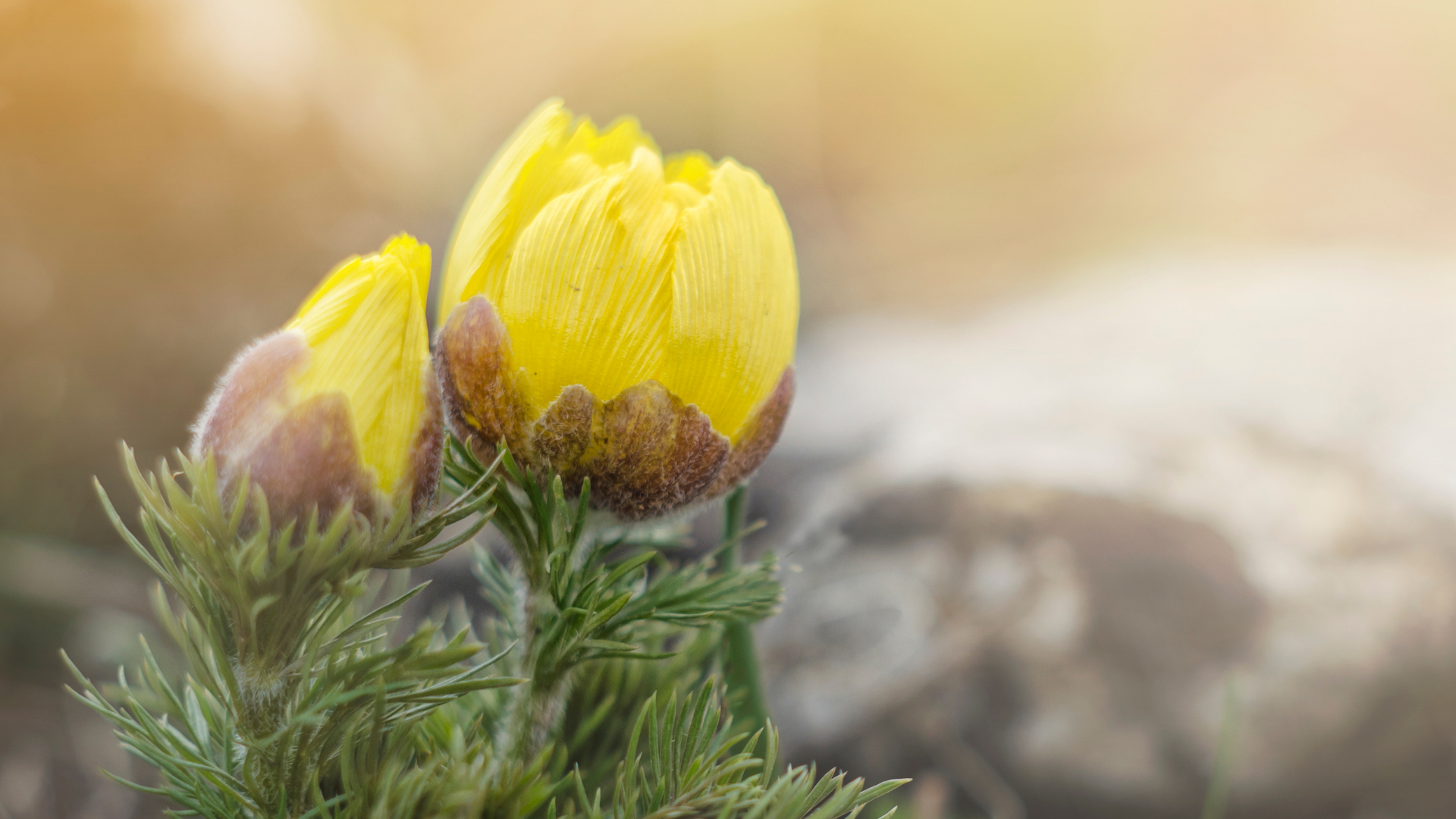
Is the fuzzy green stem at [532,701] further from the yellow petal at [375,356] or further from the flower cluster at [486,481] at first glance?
the yellow petal at [375,356]

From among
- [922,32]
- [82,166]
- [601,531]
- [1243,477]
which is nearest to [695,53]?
[922,32]

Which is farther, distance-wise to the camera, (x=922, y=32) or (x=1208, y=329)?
(x=922, y=32)

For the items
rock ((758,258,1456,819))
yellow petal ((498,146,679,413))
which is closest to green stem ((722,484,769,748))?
yellow petal ((498,146,679,413))

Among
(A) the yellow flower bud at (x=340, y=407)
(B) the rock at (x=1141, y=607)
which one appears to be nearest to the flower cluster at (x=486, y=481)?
(A) the yellow flower bud at (x=340, y=407)

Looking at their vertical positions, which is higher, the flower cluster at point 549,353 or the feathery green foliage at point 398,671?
the flower cluster at point 549,353

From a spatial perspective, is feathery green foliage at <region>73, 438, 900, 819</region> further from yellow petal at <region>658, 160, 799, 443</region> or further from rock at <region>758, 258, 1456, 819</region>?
rock at <region>758, 258, 1456, 819</region>

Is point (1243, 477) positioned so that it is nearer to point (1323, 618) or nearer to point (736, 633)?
point (1323, 618)
